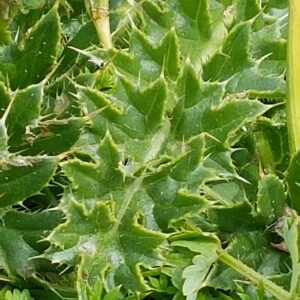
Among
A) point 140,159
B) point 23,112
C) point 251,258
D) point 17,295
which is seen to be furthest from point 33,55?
point 251,258

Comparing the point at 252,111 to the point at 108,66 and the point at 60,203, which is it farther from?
the point at 60,203

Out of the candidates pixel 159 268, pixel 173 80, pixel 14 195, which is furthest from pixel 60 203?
pixel 173 80

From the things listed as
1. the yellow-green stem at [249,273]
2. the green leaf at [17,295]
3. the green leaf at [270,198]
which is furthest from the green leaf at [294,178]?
the green leaf at [17,295]

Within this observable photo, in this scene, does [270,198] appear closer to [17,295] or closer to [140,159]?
[140,159]

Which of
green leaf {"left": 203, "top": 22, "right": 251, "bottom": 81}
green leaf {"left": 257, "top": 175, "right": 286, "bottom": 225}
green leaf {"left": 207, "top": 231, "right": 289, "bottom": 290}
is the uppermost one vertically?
green leaf {"left": 203, "top": 22, "right": 251, "bottom": 81}

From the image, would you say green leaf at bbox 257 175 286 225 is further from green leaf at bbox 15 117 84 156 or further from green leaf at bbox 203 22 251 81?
green leaf at bbox 15 117 84 156

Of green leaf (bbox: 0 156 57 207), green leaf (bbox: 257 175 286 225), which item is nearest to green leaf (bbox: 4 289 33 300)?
green leaf (bbox: 0 156 57 207)

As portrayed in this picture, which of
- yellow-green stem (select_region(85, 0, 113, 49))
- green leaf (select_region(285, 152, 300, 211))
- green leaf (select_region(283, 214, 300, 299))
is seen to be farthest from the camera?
yellow-green stem (select_region(85, 0, 113, 49))

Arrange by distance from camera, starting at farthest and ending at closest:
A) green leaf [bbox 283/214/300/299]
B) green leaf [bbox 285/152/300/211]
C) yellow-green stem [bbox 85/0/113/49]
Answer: yellow-green stem [bbox 85/0/113/49], green leaf [bbox 285/152/300/211], green leaf [bbox 283/214/300/299]
